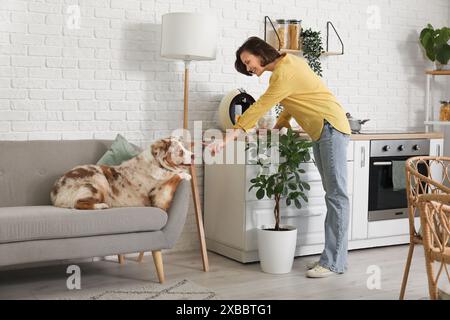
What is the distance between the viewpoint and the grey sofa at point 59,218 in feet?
11.0

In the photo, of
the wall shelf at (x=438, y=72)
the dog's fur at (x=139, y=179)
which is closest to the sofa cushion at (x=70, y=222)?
the dog's fur at (x=139, y=179)

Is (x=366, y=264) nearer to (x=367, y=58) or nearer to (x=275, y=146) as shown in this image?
(x=275, y=146)

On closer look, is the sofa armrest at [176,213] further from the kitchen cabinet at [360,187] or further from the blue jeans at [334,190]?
the kitchen cabinet at [360,187]

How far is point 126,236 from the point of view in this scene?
3.62 metres

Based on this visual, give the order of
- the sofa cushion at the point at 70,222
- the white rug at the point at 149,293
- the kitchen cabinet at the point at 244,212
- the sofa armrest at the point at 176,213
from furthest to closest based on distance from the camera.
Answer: the kitchen cabinet at the point at 244,212 → the sofa armrest at the point at 176,213 → the white rug at the point at 149,293 → the sofa cushion at the point at 70,222

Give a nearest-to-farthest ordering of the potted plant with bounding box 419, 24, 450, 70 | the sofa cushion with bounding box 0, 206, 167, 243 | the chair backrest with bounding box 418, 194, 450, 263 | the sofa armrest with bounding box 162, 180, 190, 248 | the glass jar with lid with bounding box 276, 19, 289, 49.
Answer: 1. the chair backrest with bounding box 418, 194, 450, 263
2. the sofa cushion with bounding box 0, 206, 167, 243
3. the sofa armrest with bounding box 162, 180, 190, 248
4. the glass jar with lid with bounding box 276, 19, 289, 49
5. the potted plant with bounding box 419, 24, 450, 70

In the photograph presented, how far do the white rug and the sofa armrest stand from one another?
26 cm

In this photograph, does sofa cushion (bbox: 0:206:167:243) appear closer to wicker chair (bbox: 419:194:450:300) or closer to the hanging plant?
wicker chair (bbox: 419:194:450:300)

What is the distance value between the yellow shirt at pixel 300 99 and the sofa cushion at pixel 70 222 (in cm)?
77

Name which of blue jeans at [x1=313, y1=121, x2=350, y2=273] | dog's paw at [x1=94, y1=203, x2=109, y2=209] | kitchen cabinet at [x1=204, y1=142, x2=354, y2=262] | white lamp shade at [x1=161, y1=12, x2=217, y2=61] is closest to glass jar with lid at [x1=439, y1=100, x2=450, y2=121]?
kitchen cabinet at [x1=204, y1=142, x2=354, y2=262]

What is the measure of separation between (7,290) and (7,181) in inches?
25.8

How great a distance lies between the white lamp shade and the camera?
406 cm
